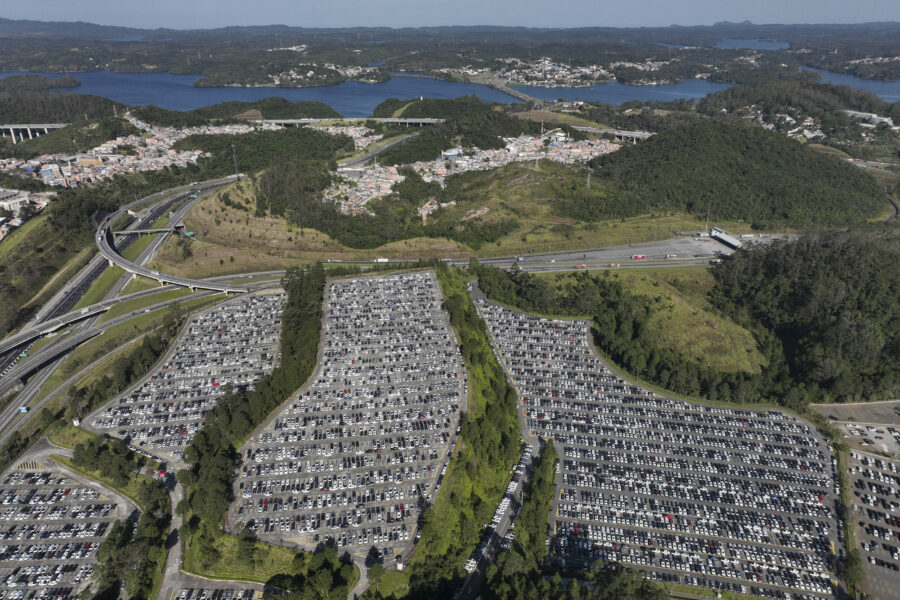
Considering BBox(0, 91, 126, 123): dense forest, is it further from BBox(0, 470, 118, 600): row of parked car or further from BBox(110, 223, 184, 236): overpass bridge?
BBox(0, 470, 118, 600): row of parked car

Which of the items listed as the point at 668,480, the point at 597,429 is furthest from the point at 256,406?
the point at 668,480

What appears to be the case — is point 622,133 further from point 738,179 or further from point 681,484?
point 681,484

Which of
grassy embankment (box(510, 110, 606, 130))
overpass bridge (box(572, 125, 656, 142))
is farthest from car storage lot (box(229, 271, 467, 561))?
overpass bridge (box(572, 125, 656, 142))

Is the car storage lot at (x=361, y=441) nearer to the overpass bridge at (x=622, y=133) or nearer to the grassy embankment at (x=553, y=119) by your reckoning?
the grassy embankment at (x=553, y=119)

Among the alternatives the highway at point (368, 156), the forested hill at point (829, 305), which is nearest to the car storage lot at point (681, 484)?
the forested hill at point (829, 305)

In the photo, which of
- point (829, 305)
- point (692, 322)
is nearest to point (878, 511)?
point (692, 322)
